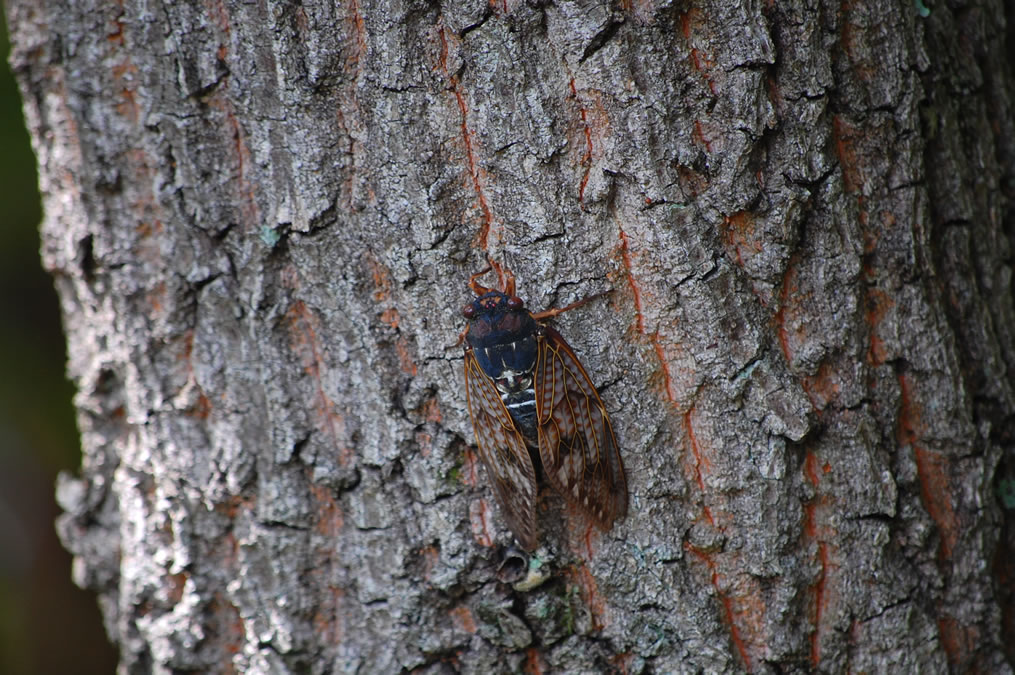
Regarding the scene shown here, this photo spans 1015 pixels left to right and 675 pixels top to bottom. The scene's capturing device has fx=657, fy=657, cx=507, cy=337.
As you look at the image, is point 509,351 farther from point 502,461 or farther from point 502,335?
point 502,461

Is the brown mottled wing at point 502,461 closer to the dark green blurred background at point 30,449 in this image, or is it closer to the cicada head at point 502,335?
the cicada head at point 502,335

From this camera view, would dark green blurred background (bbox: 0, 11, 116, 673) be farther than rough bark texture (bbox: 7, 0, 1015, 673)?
Yes

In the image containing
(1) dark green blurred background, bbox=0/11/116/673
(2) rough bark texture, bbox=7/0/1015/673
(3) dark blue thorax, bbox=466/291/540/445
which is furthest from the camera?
(1) dark green blurred background, bbox=0/11/116/673

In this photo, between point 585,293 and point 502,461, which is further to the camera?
point 502,461

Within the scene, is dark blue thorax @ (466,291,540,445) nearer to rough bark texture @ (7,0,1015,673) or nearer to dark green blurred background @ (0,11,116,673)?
rough bark texture @ (7,0,1015,673)

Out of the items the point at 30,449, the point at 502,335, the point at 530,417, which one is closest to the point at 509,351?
the point at 502,335

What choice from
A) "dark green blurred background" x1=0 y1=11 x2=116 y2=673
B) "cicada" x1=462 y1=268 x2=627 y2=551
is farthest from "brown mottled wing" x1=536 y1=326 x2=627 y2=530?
"dark green blurred background" x1=0 y1=11 x2=116 y2=673
